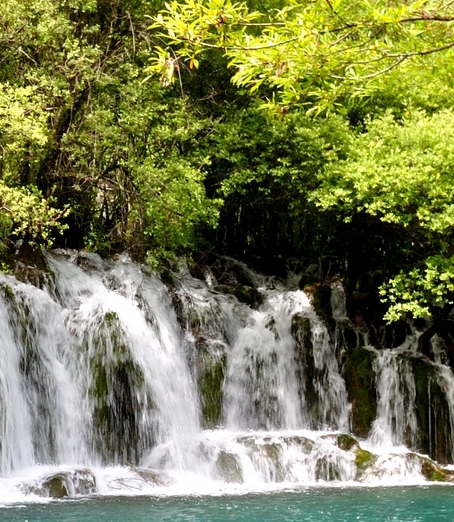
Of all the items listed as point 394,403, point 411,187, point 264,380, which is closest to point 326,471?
point 264,380

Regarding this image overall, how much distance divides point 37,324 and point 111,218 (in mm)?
8016

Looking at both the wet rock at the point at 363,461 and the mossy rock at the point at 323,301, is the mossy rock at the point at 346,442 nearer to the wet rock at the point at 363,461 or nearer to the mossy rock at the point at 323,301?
the wet rock at the point at 363,461

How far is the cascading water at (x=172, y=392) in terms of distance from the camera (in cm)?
1457

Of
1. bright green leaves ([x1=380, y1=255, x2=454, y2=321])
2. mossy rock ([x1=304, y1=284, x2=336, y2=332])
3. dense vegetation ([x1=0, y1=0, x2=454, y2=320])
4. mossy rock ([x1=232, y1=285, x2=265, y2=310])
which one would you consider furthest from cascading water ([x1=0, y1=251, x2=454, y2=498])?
bright green leaves ([x1=380, y1=255, x2=454, y2=321])

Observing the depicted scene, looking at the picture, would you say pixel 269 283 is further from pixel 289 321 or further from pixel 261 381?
pixel 261 381

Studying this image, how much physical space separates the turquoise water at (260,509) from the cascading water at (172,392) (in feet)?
3.76

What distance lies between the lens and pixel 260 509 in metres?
12.1

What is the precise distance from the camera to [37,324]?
51.3 ft

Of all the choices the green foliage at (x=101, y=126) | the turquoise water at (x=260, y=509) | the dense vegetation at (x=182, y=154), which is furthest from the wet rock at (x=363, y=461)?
the green foliage at (x=101, y=126)

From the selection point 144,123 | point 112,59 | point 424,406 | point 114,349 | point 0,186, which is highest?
point 112,59

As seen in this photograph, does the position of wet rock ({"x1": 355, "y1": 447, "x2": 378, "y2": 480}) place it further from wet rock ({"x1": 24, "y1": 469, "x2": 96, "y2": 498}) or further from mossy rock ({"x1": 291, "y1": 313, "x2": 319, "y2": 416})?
wet rock ({"x1": 24, "y1": 469, "x2": 96, "y2": 498})

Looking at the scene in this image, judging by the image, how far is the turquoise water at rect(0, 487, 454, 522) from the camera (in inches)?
437

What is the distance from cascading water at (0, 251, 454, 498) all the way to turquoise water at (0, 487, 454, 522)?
115 centimetres

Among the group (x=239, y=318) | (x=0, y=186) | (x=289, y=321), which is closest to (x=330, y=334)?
(x=289, y=321)
